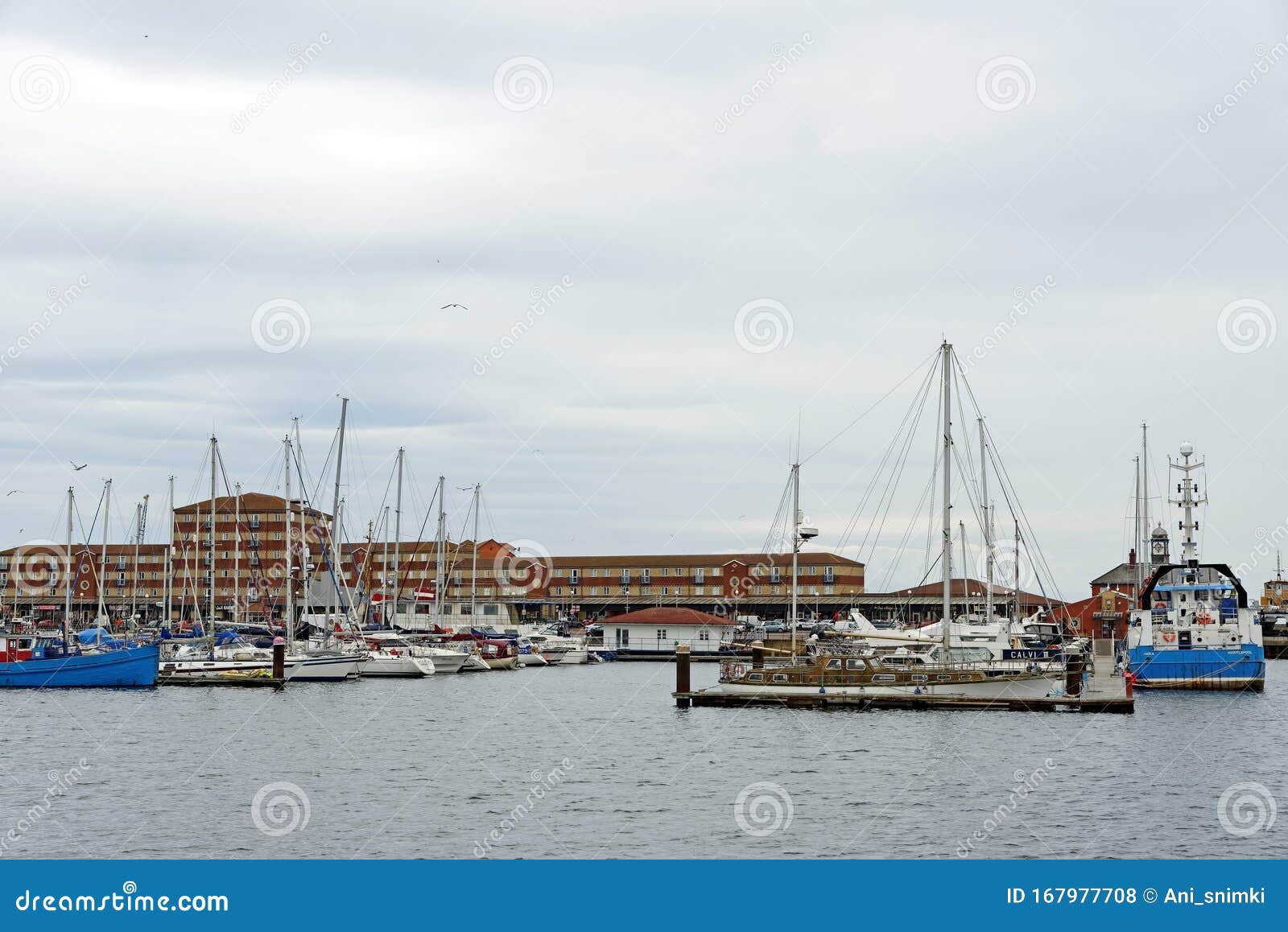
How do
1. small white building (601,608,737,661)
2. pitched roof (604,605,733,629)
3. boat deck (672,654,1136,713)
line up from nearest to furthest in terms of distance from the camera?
boat deck (672,654,1136,713), small white building (601,608,737,661), pitched roof (604,605,733,629)

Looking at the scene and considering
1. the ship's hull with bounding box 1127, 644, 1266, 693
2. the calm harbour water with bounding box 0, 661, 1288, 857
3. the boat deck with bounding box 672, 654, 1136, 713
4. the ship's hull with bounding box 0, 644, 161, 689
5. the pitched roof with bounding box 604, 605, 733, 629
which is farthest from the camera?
the pitched roof with bounding box 604, 605, 733, 629

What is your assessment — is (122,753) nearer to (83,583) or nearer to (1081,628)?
Answer: (1081,628)

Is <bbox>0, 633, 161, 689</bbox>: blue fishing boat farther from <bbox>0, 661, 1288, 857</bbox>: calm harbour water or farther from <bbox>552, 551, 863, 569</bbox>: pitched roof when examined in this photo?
<bbox>552, 551, 863, 569</bbox>: pitched roof

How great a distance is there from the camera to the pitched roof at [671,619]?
128 meters

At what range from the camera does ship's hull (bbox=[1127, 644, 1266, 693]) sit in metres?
74.1

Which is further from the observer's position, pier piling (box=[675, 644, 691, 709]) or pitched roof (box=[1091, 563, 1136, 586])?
pitched roof (box=[1091, 563, 1136, 586])

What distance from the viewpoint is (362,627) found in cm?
10075

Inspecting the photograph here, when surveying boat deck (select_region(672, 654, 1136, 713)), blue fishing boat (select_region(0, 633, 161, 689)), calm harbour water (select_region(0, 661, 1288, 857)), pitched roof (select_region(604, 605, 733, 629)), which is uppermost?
pitched roof (select_region(604, 605, 733, 629))

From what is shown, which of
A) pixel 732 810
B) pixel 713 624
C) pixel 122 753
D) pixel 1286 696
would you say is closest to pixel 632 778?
pixel 732 810

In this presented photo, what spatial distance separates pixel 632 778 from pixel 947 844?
11.3 meters

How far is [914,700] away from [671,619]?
243 feet

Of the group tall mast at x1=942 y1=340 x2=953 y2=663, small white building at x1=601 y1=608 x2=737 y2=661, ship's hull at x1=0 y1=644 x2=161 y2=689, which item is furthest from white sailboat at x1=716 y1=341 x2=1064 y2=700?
small white building at x1=601 y1=608 x2=737 y2=661

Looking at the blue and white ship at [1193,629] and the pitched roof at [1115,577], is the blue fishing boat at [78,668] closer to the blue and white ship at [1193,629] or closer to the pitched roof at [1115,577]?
the blue and white ship at [1193,629]

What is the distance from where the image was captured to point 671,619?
129250 millimetres
